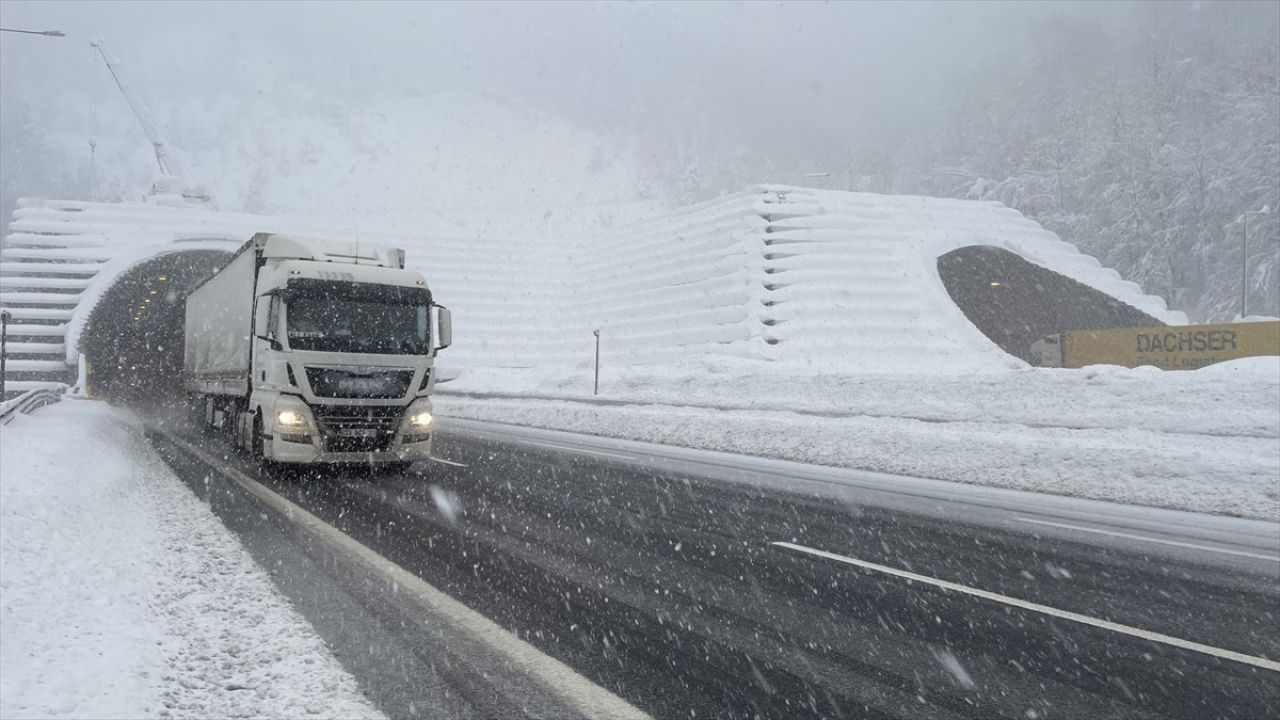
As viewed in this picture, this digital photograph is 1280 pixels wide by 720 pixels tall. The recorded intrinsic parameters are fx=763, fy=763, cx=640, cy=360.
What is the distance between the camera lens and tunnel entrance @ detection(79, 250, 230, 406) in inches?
1876

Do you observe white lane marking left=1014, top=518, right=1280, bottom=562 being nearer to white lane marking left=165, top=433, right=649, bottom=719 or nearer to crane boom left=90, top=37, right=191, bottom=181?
white lane marking left=165, top=433, right=649, bottom=719

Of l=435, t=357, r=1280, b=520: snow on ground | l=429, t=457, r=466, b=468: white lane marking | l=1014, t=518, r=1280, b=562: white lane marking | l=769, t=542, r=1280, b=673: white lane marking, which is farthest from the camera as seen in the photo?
l=429, t=457, r=466, b=468: white lane marking

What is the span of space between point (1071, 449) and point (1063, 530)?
4782 mm

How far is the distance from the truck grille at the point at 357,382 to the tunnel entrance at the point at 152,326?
1499 inches

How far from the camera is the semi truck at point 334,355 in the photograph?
10.7 m

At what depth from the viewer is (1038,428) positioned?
1510cm

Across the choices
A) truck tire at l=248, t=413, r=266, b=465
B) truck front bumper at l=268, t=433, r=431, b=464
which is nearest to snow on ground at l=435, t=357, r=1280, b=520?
truck front bumper at l=268, t=433, r=431, b=464

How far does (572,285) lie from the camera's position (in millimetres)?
55344

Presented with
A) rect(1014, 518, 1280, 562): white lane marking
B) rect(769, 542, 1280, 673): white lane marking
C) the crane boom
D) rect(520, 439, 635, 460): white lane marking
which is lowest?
rect(520, 439, 635, 460): white lane marking

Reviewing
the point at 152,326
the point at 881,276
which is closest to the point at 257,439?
the point at 881,276

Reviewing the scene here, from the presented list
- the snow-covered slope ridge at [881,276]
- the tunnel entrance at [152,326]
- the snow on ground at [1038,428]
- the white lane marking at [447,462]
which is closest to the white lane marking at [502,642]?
the white lane marking at [447,462]

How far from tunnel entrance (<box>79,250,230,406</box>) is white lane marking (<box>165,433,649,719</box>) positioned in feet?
140

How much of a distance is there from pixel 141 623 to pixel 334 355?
6690 millimetres

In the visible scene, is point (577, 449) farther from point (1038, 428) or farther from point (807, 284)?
point (807, 284)
